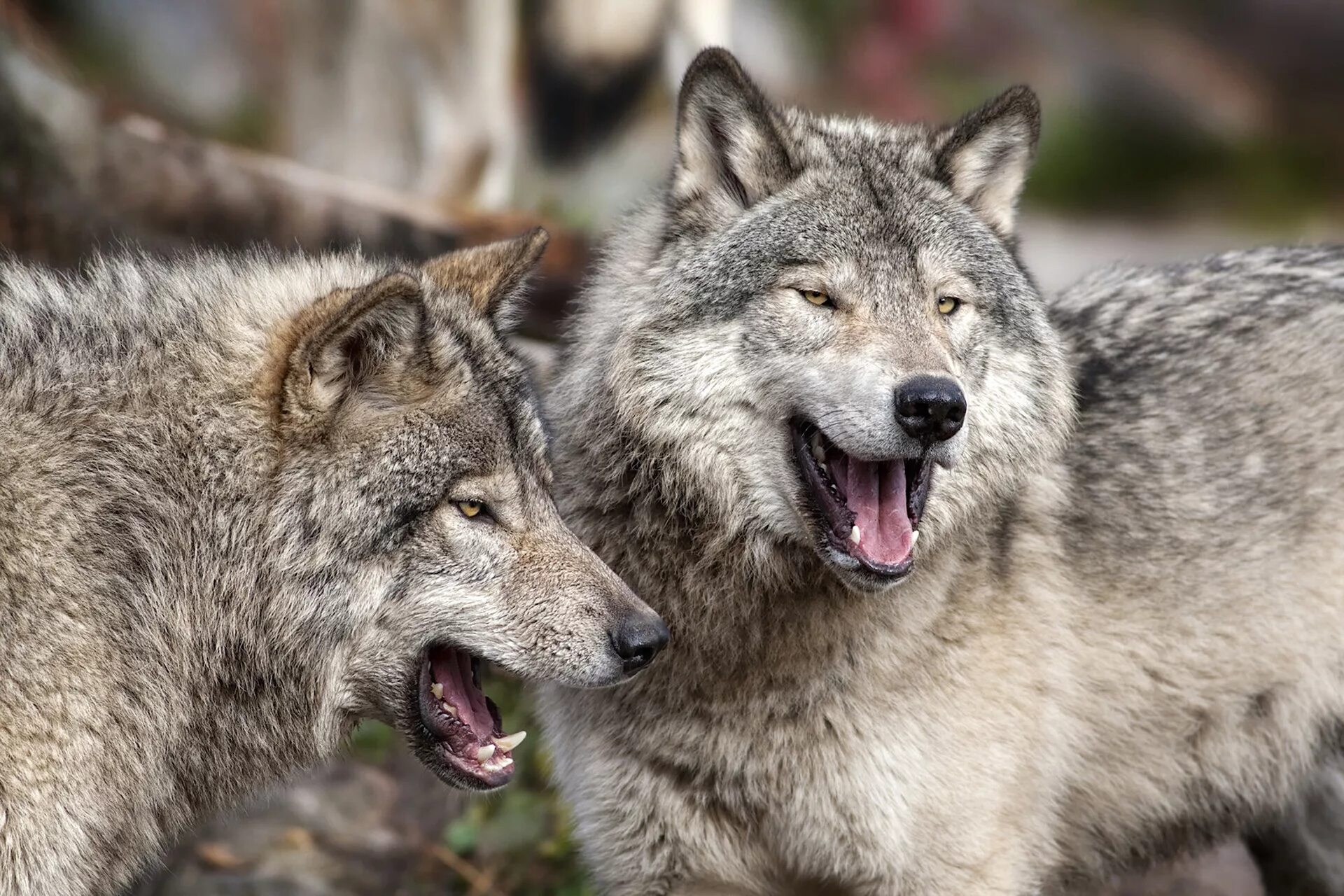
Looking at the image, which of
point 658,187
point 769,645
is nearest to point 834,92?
point 658,187

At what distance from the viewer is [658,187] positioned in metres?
4.79

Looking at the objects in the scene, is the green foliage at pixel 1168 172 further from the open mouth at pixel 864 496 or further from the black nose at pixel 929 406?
the black nose at pixel 929 406

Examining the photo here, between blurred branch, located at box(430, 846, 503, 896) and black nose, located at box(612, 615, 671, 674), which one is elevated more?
black nose, located at box(612, 615, 671, 674)

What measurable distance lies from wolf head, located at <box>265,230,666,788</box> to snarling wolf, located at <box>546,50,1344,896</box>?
487 mm

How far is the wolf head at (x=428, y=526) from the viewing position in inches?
144

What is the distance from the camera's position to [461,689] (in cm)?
402

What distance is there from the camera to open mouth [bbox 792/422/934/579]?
401cm

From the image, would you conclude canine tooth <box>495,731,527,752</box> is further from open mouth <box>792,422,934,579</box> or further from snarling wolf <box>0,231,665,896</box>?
open mouth <box>792,422,934,579</box>

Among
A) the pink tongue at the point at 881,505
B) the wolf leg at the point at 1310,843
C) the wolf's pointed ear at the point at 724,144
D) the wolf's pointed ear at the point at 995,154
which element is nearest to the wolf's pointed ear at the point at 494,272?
the wolf's pointed ear at the point at 724,144

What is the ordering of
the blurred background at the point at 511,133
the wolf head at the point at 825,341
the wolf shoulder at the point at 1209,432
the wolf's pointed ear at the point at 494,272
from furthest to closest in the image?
the blurred background at the point at 511,133
the wolf shoulder at the point at 1209,432
the wolf's pointed ear at the point at 494,272
the wolf head at the point at 825,341

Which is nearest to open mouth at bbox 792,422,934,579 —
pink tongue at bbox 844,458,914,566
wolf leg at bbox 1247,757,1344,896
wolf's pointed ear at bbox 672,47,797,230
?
pink tongue at bbox 844,458,914,566

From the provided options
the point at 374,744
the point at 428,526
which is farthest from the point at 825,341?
the point at 374,744

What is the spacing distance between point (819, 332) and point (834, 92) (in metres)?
11.1

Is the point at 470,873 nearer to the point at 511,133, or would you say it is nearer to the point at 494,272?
the point at 494,272
